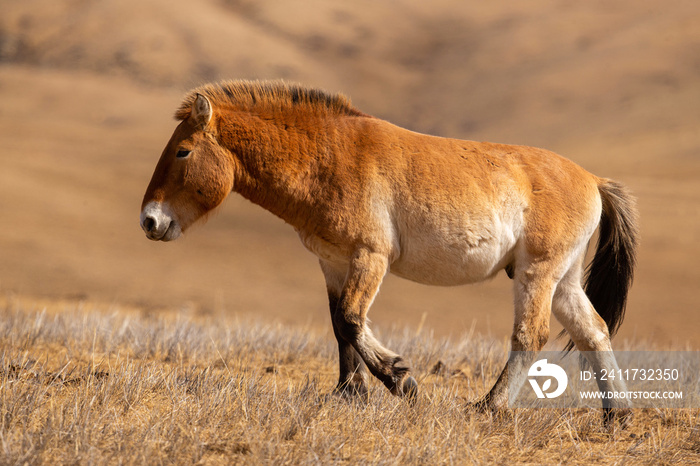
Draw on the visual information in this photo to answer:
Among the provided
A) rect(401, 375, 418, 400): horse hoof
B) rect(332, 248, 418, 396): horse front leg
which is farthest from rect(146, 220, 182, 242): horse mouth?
rect(401, 375, 418, 400): horse hoof

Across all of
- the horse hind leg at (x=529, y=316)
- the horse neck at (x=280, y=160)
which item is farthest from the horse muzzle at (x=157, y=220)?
the horse hind leg at (x=529, y=316)

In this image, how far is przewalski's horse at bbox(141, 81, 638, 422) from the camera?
4711mm

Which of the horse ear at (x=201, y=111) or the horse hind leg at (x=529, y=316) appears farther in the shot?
the horse hind leg at (x=529, y=316)

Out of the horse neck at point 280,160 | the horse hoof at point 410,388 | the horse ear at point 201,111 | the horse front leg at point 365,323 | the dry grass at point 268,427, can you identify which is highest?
the horse ear at point 201,111

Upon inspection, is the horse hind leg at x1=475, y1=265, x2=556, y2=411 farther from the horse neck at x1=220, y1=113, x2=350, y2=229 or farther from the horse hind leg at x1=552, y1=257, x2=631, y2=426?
the horse neck at x1=220, y1=113, x2=350, y2=229

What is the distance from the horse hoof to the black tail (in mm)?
1829

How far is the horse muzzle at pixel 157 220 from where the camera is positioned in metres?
4.79

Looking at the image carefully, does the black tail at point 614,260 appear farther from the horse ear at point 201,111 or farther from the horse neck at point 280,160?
the horse ear at point 201,111

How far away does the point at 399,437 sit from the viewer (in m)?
3.71

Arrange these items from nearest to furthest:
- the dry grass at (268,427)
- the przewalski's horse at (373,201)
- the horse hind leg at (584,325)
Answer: the dry grass at (268,427) < the przewalski's horse at (373,201) < the horse hind leg at (584,325)

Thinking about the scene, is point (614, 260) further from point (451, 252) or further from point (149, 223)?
point (149, 223)

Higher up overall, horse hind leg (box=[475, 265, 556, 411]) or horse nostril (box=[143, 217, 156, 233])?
horse nostril (box=[143, 217, 156, 233])

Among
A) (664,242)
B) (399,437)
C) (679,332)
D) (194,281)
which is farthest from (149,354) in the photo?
(664,242)

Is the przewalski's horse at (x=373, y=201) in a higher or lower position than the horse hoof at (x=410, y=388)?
higher
